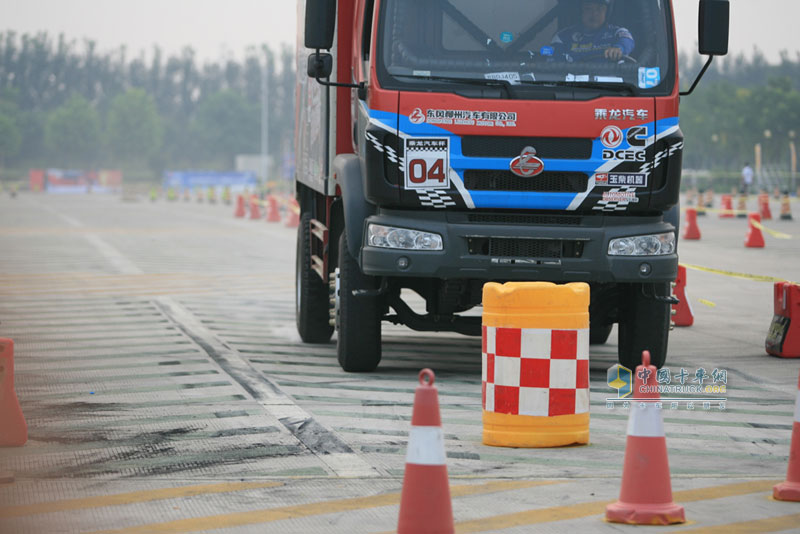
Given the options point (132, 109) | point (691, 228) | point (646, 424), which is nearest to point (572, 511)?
point (646, 424)

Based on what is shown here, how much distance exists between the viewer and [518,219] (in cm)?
952

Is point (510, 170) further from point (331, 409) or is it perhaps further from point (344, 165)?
point (331, 409)

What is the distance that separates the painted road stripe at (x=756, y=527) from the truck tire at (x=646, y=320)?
427cm

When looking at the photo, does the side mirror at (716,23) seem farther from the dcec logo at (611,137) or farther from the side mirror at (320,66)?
the side mirror at (320,66)

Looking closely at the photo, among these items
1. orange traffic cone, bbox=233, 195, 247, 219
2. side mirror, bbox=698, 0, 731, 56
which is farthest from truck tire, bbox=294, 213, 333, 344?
orange traffic cone, bbox=233, 195, 247, 219

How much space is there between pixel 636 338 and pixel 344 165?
8.27 ft

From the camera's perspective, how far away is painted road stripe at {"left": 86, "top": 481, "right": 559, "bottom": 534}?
18.5ft

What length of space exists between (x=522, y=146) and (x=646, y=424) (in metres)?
3.94

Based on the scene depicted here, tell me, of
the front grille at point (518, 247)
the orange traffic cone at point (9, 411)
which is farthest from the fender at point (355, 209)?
the orange traffic cone at point (9, 411)

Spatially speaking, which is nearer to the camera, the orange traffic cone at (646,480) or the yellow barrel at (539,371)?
the orange traffic cone at (646,480)

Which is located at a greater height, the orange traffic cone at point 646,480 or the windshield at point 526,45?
the windshield at point 526,45

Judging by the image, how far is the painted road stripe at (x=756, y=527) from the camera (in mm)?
5598

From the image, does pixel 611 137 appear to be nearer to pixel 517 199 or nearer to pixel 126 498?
pixel 517 199

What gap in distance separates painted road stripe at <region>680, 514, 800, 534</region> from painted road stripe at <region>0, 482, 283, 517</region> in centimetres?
204
